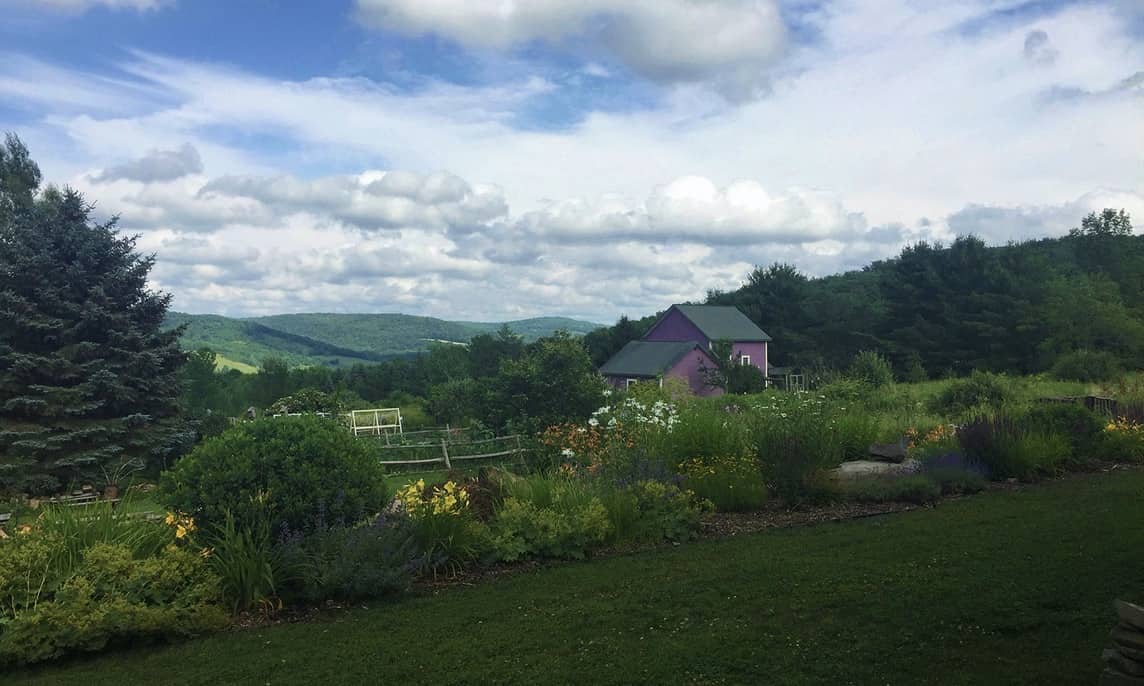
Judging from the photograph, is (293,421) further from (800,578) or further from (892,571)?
(892,571)

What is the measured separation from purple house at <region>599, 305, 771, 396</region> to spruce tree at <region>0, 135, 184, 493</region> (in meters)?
22.4

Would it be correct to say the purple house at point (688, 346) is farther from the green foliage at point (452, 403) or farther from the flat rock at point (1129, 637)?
the flat rock at point (1129, 637)

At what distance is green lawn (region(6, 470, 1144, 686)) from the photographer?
395cm

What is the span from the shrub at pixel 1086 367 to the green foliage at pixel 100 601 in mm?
24801

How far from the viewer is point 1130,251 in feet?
143

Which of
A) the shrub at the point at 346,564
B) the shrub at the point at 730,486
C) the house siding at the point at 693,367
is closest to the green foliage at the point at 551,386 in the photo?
the shrub at the point at 730,486

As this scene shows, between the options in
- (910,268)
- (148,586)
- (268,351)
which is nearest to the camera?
(148,586)

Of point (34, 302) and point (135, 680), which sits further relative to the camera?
point (34, 302)

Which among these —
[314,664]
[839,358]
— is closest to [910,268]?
[839,358]

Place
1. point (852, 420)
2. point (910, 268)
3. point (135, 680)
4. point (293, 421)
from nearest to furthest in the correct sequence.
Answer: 1. point (135, 680)
2. point (293, 421)
3. point (852, 420)
4. point (910, 268)

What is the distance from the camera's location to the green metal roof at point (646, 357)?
36312mm

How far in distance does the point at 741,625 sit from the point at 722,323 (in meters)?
36.9

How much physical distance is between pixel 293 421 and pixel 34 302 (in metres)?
12.1

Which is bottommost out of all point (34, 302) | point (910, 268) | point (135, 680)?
point (135, 680)
